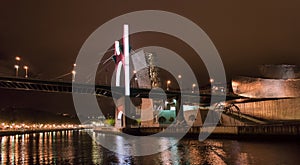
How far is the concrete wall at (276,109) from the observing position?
37156 millimetres

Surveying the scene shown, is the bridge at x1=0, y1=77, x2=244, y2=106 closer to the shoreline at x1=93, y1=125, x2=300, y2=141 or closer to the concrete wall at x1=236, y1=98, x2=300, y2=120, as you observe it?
the concrete wall at x1=236, y1=98, x2=300, y2=120

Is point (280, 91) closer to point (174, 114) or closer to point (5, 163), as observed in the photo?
point (174, 114)

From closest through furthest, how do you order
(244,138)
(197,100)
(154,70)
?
(244,138)
(197,100)
(154,70)

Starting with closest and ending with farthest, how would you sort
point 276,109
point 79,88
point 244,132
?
point 244,132
point 276,109
point 79,88

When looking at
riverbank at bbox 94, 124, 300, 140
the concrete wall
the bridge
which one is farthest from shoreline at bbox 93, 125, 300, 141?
the bridge

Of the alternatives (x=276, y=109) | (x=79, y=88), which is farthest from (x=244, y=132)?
(x=79, y=88)

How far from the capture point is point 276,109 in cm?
3906

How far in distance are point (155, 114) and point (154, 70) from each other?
795 inches

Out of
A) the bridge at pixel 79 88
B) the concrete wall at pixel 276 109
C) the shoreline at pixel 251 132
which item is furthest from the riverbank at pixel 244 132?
the bridge at pixel 79 88

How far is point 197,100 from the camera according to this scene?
56812 millimetres

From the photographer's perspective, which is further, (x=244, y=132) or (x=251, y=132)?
(x=244, y=132)

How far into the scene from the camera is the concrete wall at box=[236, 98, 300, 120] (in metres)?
37.2

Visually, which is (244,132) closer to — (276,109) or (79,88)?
(276,109)

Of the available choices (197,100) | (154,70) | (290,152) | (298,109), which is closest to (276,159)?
(290,152)
